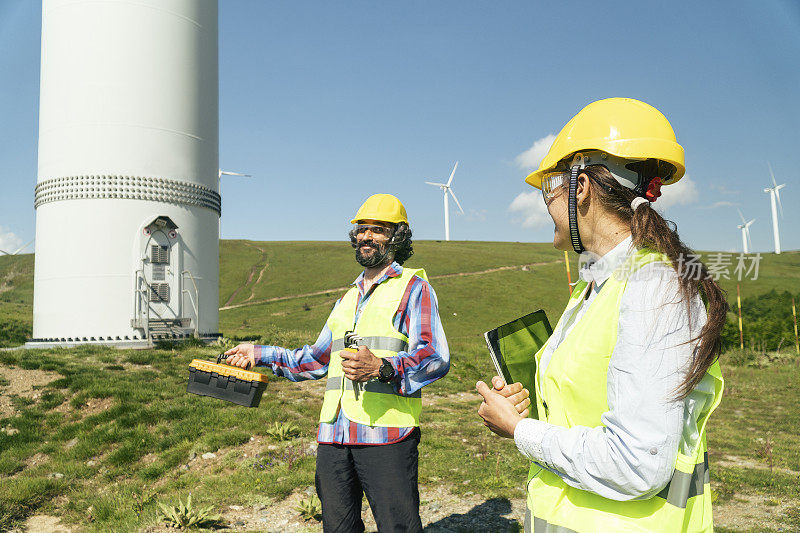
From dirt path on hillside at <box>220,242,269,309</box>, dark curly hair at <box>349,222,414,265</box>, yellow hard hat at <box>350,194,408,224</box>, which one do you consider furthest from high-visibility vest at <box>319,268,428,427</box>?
dirt path on hillside at <box>220,242,269,309</box>

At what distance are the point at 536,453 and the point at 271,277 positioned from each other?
3487 inches

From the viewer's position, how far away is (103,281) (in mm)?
15812

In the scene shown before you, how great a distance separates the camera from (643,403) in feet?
5.52

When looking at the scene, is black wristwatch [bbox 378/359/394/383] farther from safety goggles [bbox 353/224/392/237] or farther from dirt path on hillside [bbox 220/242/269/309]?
dirt path on hillside [bbox 220/242/269/309]

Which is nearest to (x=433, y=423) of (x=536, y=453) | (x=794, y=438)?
(x=794, y=438)

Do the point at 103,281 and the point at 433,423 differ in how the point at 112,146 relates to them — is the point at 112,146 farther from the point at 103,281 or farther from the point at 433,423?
the point at 433,423

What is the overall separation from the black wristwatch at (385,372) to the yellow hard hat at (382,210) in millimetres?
1415

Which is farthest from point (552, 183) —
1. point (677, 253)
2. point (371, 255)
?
point (371, 255)

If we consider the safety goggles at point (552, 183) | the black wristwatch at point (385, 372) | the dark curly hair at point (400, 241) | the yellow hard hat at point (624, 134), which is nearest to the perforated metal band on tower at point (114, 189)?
the dark curly hair at point (400, 241)

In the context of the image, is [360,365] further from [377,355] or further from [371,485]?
[371,485]

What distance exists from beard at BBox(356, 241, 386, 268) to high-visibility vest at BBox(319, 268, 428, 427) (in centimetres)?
23

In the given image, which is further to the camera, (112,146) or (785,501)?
(112,146)

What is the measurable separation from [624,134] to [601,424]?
41.1 inches

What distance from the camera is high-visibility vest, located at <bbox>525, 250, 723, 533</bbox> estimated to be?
1818 millimetres
